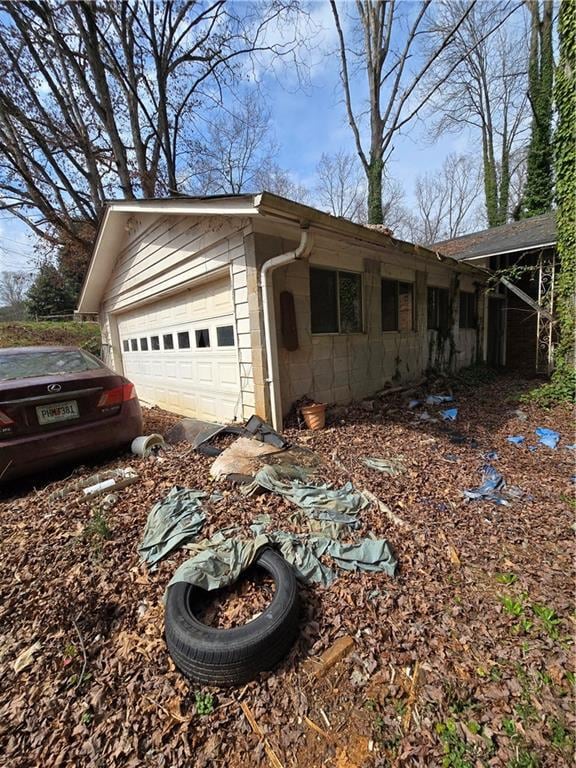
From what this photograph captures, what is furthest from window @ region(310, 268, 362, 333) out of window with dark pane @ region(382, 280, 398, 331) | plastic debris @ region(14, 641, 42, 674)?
plastic debris @ region(14, 641, 42, 674)

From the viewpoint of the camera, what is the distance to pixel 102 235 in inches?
294

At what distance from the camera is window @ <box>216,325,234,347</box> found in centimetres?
511

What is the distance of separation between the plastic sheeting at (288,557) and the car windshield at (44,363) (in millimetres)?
2687

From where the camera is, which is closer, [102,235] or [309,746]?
[309,746]

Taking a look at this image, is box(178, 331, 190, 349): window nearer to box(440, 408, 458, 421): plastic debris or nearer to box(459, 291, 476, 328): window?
box(440, 408, 458, 421): plastic debris

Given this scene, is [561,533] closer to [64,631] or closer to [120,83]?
[64,631]

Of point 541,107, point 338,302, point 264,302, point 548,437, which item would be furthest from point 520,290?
point 541,107

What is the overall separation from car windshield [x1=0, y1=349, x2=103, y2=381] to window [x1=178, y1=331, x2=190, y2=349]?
2.17m

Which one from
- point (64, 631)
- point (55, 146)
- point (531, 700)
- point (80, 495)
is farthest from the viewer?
point (55, 146)

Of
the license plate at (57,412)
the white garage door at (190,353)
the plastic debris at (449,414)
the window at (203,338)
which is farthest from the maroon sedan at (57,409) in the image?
the plastic debris at (449,414)

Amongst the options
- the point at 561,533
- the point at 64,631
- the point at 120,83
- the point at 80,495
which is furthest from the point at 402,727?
the point at 120,83

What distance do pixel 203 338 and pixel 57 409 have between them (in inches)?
110

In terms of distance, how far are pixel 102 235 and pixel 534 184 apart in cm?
1667

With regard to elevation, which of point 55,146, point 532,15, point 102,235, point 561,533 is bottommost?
point 561,533
